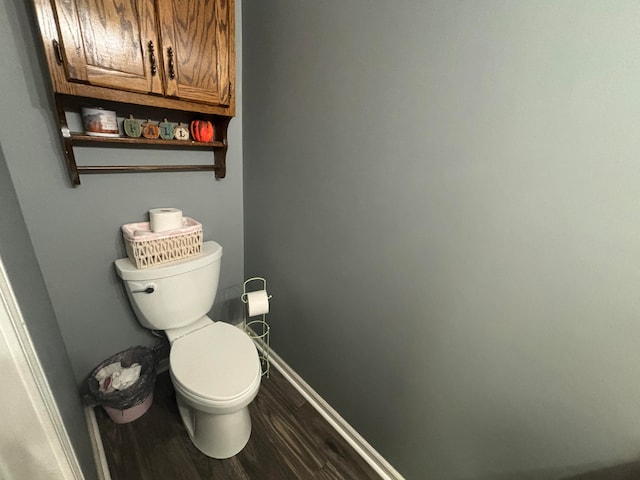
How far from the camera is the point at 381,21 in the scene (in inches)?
31.6

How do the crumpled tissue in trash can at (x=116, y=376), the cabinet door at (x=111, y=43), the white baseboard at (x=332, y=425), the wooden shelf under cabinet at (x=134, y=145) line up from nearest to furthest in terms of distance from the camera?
the cabinet door at (x=111, y=43) < the wooden shelf under cabinet at (x=134, y=145) < the white baseboard at (x=332, y=425) < the crumpled tissue in trash can at (x=116, y=376)

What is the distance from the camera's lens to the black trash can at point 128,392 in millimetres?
1162

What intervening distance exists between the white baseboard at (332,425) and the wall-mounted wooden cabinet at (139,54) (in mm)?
1146

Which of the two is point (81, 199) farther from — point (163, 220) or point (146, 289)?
point (146, 289)

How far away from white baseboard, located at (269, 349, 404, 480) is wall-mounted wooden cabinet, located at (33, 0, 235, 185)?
4.36 feet

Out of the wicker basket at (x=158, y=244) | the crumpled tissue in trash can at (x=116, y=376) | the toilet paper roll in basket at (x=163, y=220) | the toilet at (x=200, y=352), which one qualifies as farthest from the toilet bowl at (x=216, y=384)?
the toilet paper roll in basket at (x=163, y=220)

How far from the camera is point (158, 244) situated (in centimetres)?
113

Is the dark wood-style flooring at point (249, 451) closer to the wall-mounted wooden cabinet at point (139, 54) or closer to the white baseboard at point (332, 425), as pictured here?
the white baseboard at point (332, 425)

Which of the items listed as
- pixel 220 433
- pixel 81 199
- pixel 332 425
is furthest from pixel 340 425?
pixel 81 199

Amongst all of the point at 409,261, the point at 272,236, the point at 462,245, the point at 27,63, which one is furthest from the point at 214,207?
the point at 462,245

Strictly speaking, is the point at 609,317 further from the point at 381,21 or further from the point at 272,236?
the point at 272,236

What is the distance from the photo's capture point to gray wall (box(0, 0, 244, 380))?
2.83 ft

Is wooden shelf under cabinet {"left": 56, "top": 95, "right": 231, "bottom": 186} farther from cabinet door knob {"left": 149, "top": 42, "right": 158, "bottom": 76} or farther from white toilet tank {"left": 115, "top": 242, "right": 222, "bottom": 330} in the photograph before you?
white toilet tank {"left": 115, "top": 242, "right": 222, "bottom": 330}

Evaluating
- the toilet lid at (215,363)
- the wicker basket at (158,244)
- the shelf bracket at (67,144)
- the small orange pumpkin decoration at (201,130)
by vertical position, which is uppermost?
the small orange pumpkin decoration at (201,130)
